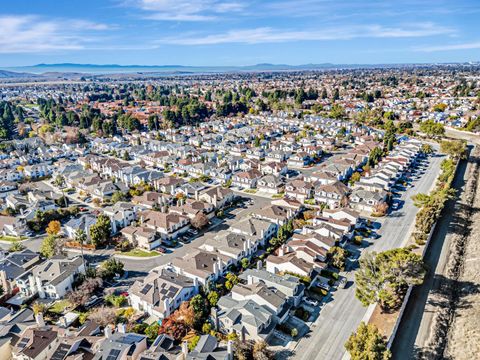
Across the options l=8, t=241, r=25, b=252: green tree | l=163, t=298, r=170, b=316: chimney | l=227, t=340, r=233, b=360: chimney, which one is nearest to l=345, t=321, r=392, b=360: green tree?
l=227, t=340, r=233, b=360: chimney

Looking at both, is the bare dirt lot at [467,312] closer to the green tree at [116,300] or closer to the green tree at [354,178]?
the green tree at [354,178]

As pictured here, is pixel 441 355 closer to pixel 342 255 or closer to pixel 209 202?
pixel 342 255

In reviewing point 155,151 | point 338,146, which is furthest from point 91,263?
point 338,146

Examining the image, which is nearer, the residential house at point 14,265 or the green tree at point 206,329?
the green tree at point 206,329


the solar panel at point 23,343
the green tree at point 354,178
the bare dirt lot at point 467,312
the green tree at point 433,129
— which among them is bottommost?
the bare dirt lot at point 467,312

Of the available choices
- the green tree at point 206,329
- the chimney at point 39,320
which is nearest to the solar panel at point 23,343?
the chimney at point 39,320

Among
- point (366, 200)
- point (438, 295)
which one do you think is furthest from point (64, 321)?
point (366, 200)
